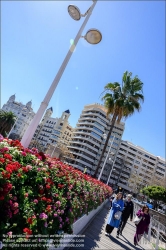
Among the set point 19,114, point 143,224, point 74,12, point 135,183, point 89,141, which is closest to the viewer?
point 74,12

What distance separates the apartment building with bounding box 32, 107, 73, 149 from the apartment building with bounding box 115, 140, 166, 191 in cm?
2644

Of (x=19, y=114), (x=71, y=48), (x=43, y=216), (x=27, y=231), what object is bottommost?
(x=27, y=231)

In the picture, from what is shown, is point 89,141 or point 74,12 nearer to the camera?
point 74,12

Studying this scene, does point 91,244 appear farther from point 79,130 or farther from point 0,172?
point 79,130

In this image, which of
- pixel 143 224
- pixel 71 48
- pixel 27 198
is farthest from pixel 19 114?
pixel 27 198

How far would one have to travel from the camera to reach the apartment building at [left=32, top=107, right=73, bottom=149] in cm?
8912

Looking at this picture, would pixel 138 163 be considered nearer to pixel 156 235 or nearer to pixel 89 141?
pixel 89 141

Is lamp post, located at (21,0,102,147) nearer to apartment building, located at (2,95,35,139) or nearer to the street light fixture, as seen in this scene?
the street light fixture

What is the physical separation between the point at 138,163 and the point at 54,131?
139 ft

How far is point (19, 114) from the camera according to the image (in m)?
106

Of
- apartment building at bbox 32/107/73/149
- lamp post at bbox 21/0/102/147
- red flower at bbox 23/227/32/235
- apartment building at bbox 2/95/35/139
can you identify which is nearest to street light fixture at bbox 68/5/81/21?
lamp post at bbox 21/0/102/147

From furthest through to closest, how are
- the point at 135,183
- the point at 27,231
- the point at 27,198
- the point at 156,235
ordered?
the point at 135,183 < the point at 156,235 < the point at 27,198 < the point at 27,231

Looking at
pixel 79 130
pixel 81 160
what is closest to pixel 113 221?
pixel 81 160

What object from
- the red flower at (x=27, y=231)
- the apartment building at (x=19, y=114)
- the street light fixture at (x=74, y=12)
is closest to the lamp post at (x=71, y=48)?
the street light fixture at (x=74, y=12)
